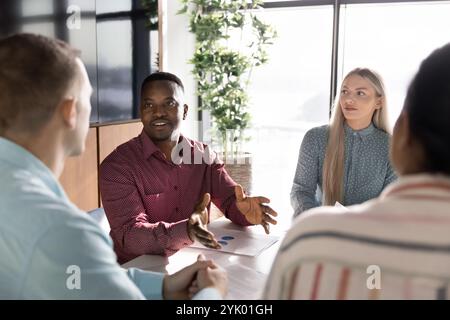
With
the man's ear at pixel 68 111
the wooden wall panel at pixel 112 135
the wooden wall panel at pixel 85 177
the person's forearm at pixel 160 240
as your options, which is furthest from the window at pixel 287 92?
the man's ear at pixel 68 111

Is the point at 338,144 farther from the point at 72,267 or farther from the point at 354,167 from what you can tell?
the point at 72,267

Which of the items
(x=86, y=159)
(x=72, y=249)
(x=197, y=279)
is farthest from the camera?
(x=86, y=159)

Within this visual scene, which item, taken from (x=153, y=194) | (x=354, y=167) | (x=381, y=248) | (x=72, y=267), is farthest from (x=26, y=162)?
(x=354, y=167)

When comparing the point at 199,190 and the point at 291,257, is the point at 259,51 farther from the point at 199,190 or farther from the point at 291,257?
the point at 291,257

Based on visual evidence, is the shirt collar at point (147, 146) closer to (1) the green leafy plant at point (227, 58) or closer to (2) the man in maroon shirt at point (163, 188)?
(2) the man in maroon shirt at point (163, 188)

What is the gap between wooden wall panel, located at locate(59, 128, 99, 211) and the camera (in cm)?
358

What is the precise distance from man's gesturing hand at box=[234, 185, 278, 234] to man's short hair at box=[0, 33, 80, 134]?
Result: 1.02 meters

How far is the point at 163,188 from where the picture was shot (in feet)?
6.95

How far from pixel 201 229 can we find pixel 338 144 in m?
1.12

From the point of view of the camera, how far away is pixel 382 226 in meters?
0.74

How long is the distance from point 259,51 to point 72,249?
14.3 feet

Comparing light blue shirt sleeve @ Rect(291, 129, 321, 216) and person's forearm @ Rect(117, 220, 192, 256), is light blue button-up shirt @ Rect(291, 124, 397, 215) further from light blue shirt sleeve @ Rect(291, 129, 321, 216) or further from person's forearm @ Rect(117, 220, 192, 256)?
person's forearm @ Rect(117, 220, 192, 256)

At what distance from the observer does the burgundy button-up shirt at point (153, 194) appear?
1.70 meters
